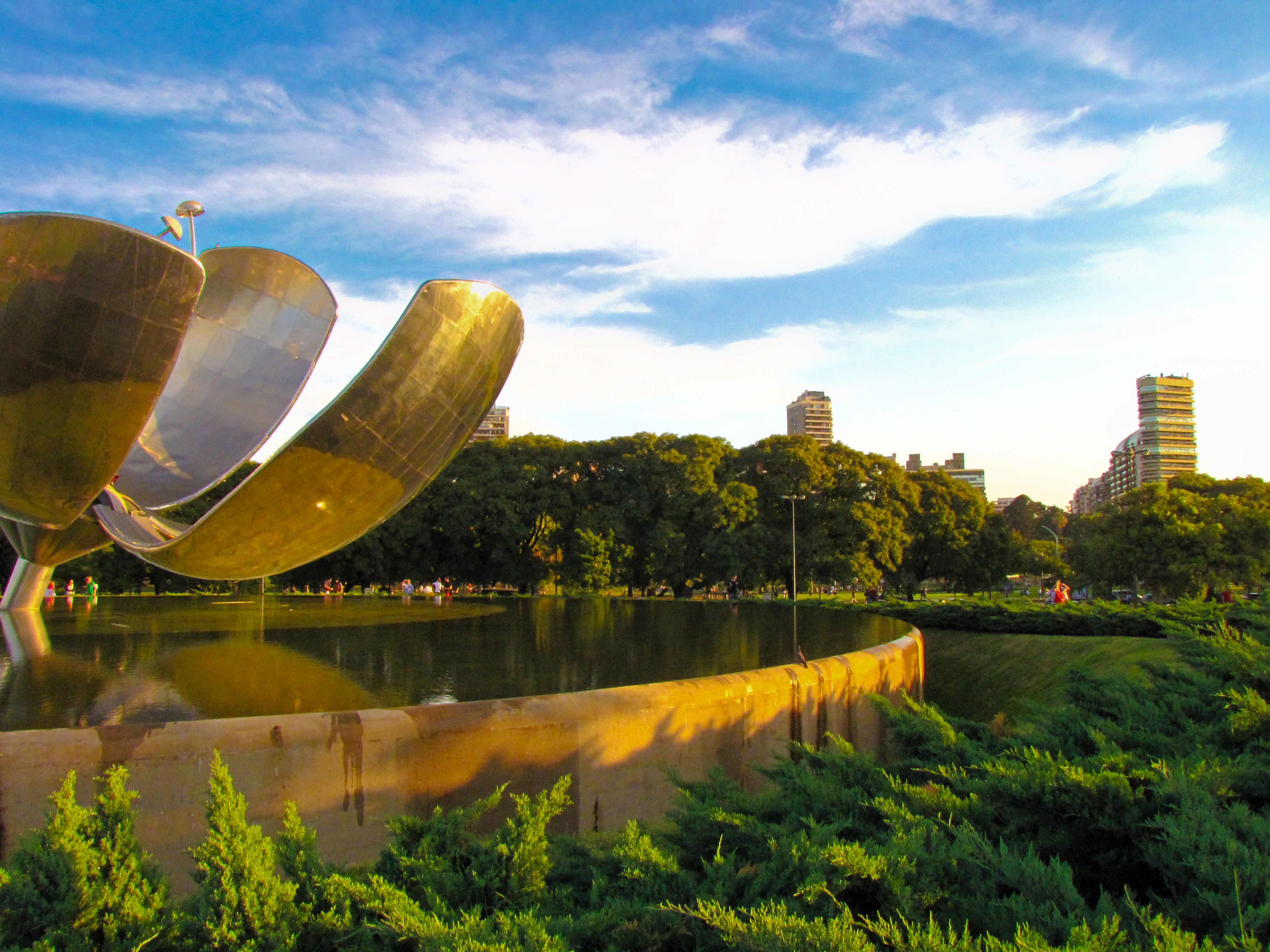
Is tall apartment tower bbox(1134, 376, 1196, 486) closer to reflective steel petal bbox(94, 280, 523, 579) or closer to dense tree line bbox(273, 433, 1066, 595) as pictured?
dense tree line bbox(273, 433, 1066, 595)

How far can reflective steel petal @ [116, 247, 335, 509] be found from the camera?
478 inches

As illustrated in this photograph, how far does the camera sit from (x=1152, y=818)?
2812mm

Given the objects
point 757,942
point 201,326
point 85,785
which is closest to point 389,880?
point 757,942

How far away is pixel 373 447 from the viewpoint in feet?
27.2

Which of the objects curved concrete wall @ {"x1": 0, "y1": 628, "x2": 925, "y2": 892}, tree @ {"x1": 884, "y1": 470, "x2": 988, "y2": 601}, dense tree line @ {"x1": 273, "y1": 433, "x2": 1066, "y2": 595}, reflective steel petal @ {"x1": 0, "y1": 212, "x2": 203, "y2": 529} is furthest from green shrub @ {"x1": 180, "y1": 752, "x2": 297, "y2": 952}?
tree @ {"x1": 884, "y1": 470, "x2": 988, "y2": 601}

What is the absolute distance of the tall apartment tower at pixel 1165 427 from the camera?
Answer: 136m

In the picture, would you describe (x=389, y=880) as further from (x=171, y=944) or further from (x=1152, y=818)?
(x=1152, y=818)

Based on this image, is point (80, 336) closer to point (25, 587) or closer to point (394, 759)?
point (394, 759)

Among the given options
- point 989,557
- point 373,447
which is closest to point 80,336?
point 373,447

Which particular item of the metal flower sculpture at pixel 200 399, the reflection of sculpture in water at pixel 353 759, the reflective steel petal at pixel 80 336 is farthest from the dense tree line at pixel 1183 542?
the reflective steel petal at pixel 80 336

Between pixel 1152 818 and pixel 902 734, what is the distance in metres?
1.42

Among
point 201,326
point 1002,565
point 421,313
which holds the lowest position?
point 1002,565

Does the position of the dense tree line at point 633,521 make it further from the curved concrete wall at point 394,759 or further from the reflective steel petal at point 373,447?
the curved concrete wall at point 394,759

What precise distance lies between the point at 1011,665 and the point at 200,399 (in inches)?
547
